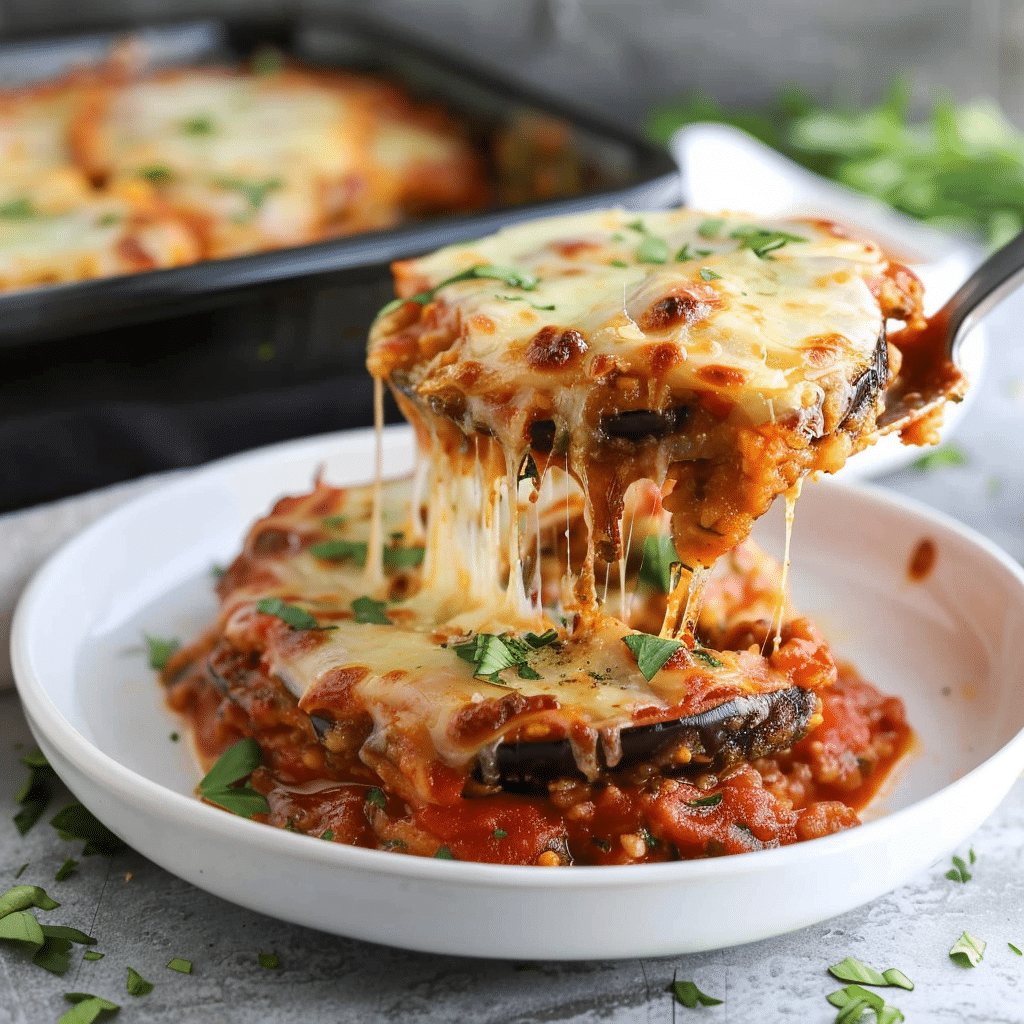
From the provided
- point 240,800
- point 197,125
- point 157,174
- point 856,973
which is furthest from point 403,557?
point 197,125

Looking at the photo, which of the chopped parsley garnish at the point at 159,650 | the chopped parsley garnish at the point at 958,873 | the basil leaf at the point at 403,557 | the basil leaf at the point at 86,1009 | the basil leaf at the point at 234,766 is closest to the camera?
the basil leaf at the point at 86,1009

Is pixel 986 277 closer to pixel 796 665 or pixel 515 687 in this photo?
pixel 796 665

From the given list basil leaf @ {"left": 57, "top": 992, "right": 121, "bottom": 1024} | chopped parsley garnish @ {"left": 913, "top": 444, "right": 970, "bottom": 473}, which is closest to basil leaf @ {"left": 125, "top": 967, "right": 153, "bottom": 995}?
basil leaf @ {"left": 57, "top": 992, "right": 121, "bottom": 1024}

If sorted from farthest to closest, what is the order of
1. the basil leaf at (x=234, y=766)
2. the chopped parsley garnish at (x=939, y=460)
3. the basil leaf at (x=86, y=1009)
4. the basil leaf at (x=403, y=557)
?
1. the chopped parsley garnish at (x=939, y=460)
2. the basil leaf at (x=403, y=557)
3. the basil leaf at (x=234, y=766)
4. the basil leaf at (x=86, y=1009)

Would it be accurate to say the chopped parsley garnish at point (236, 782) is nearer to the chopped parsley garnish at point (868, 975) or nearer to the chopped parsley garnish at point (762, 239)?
the chopped parsley garnish at point (868, 975)

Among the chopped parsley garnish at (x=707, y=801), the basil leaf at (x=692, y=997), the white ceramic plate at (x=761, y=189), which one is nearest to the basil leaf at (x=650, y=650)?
the chopped parsley garnish at (x=707, y=801)

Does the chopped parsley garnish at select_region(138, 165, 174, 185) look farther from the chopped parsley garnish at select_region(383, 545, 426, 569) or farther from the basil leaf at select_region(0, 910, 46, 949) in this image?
the basil leaf at select_region(0, 910, 46, 949)
